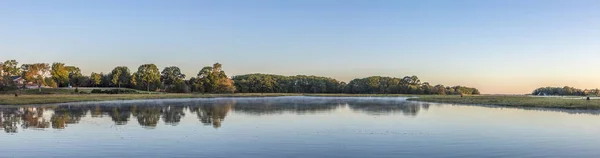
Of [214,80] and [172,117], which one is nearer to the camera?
[172,117]

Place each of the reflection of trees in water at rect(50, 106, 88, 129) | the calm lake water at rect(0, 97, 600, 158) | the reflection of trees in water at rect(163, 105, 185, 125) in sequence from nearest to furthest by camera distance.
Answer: the calm lake water at rect(0, 97, 600, 158)
the reflection of trees in water at rect(50, 106, 88, 129)
the reflection of trees in water at rect(163, 105, 185, 125)

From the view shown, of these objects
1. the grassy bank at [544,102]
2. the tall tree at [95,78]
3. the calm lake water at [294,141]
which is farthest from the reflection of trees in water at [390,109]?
the tall tree at [95,78]

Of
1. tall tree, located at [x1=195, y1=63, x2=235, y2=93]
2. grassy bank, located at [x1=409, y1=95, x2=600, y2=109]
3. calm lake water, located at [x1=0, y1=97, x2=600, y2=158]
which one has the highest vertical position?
tall tree, located at [x1=195, y1=63, x2=235, y2=93]

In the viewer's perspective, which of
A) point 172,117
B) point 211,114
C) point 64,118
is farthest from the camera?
point 211,114

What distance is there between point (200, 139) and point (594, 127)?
21719 millimetres

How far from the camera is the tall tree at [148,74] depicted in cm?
13588

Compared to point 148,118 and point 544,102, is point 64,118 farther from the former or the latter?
point 544,102

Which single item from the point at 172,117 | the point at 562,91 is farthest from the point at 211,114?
the point at 562,91

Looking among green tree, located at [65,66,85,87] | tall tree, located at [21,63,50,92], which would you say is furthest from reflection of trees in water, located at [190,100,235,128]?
green tree, located at [65,66,85,87]

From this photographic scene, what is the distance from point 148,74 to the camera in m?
137

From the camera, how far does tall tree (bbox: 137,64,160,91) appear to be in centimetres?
13588

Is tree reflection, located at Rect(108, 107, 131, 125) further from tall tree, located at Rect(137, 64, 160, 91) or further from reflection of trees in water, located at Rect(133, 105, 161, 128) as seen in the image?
tall tree, located at Rect(137, 64, 160, 91)

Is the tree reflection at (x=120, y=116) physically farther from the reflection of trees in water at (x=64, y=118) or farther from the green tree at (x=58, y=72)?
the green tree at (x=58, y=72)

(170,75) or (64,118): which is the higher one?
(170,75)
